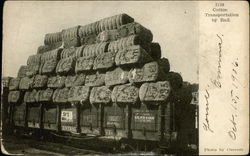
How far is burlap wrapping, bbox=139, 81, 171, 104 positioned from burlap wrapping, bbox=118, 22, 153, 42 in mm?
1916

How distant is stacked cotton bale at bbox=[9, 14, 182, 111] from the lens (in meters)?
10.2

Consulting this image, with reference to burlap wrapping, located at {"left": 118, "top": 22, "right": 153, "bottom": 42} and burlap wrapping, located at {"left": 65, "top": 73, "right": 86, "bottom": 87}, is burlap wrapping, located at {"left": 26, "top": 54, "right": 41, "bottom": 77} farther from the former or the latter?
burlap wrapping, located at {"left": 118, "top": 22, "right": 153, "bottom": 42}

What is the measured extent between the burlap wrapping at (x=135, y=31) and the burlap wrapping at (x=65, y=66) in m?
2.33

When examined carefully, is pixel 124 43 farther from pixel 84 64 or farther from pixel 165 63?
pixel 84 64

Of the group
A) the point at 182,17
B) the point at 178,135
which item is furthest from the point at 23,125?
the point at 182,17

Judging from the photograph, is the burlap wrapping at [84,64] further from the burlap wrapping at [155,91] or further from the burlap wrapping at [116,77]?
the burlap wrapping at [155,91]

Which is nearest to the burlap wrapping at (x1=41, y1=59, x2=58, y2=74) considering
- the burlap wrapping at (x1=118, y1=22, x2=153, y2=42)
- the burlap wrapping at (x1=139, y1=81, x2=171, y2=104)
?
the burlap wrapping at (x1=118, y1=22, x2=153, y2=42)

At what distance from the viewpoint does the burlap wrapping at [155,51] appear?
37.2 ft

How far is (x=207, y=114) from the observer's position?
28.7 ft

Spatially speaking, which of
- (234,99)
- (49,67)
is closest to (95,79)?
(49,67)

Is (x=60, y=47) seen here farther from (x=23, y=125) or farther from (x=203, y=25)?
(x=203, y=25)

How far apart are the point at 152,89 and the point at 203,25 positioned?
7.68ft

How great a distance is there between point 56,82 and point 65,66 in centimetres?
82

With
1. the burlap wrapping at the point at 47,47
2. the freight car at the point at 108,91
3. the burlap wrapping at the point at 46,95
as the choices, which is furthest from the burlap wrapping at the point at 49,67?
the burlap wrapping at the point at 47,47
